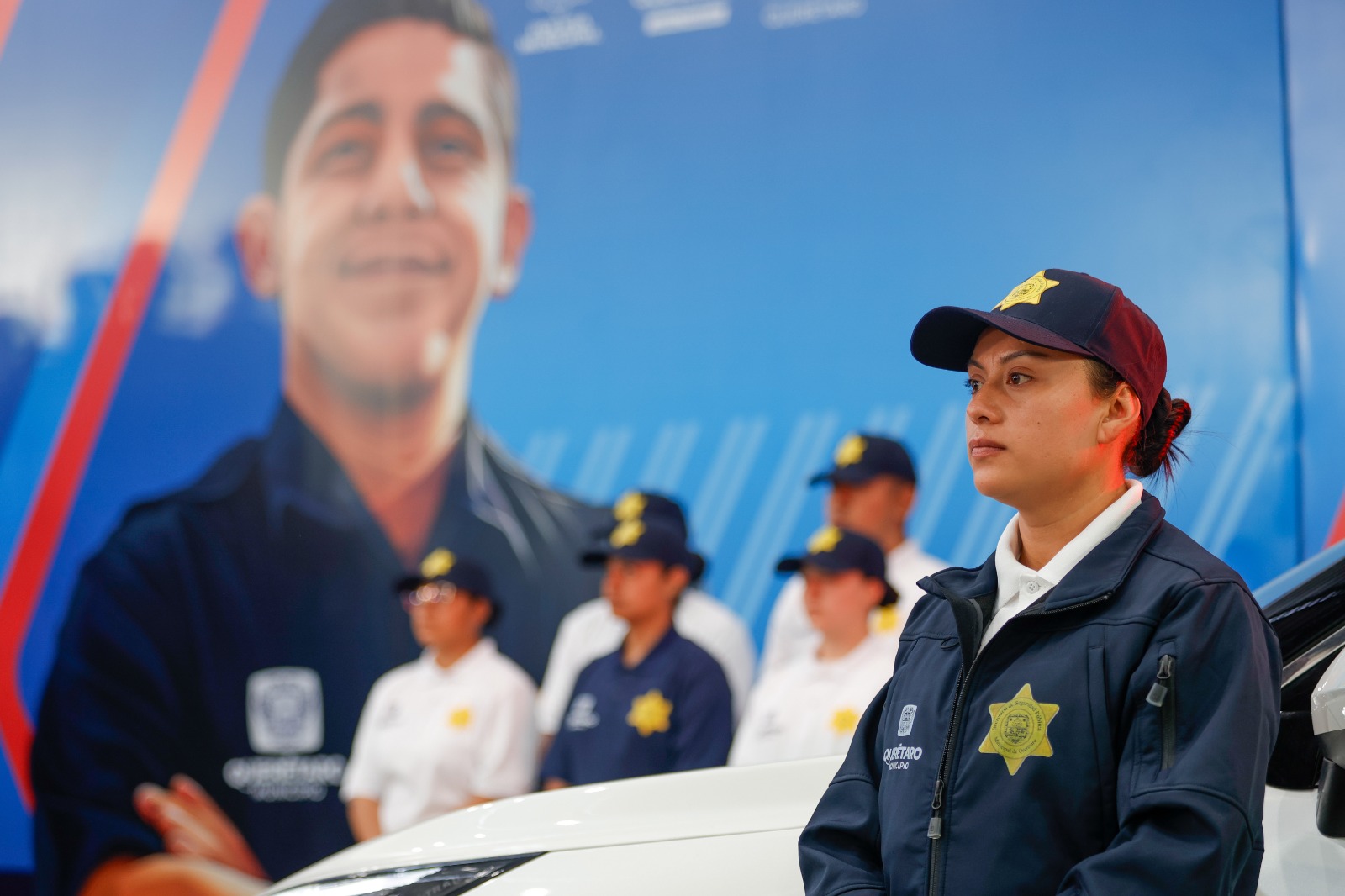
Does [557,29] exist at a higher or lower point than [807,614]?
higher

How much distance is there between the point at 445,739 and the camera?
4469 mm

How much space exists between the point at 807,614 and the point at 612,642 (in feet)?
2.43

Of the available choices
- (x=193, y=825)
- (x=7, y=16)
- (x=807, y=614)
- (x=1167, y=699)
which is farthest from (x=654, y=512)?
(x=7, y=16)

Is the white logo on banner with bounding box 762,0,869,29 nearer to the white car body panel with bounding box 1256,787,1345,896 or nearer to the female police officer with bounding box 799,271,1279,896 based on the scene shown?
the female police officer with bounding box 799,271,1279,896

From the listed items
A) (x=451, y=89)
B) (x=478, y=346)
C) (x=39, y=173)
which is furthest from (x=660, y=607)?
(x=39, y=173)

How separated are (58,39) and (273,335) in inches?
74.6

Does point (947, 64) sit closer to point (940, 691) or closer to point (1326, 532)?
point (1326, 532)

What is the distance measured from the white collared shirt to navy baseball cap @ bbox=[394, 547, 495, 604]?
3585mm

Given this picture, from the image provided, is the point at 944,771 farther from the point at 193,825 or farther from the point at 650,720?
the point at 193,825

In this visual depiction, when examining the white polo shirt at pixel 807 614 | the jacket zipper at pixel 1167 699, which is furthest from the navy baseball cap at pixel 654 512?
the jacket zipper at pixel 1167 699

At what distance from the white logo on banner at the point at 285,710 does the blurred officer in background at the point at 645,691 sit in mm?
1222

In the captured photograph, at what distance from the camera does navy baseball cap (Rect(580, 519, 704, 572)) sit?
4.34 metres

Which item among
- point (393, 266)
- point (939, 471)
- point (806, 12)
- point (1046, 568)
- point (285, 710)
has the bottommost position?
point (1046, 568)

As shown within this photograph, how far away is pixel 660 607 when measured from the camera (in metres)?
4.33
